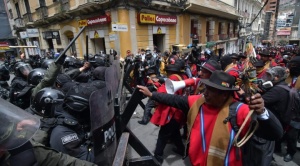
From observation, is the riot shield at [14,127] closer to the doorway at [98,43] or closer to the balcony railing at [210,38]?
the doorway at [98,43]

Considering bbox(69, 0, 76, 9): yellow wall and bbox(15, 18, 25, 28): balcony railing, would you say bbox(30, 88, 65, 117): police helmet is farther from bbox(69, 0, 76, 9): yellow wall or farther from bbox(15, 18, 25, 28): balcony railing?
bbox(15, 18, 25, 28): balcony railing

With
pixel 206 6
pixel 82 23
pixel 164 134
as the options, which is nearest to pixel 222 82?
pixel 164 134

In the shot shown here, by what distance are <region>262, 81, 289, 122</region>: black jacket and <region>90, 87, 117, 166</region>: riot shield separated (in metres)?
2.26

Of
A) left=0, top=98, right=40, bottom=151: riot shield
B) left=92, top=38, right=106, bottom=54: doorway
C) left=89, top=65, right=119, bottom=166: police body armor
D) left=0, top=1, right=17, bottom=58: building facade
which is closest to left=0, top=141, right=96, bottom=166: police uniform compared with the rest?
left=0, top=98, right=40, bottom=151: riot shield

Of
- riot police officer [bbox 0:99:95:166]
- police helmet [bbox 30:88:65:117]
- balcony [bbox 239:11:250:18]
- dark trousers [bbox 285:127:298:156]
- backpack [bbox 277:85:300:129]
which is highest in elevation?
balcony [bbox 239:11:250:18]

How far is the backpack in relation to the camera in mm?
2709

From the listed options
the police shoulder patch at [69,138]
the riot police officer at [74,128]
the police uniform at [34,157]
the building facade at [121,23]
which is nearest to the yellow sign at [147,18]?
the building facade at [121,23]

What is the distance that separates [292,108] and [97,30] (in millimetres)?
12056

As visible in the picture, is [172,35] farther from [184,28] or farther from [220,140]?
[220,140]

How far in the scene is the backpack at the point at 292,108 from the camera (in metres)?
2.71

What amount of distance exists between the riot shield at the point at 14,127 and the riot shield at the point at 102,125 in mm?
507

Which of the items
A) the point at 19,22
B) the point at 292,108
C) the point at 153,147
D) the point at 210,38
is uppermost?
the point at 19,22

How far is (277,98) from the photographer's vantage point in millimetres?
2656

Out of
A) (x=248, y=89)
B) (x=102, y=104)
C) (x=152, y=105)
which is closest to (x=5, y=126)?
(x=102, y=104)
